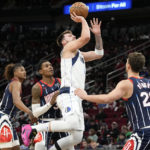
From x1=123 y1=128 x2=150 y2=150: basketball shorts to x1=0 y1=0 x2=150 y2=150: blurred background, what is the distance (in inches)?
241

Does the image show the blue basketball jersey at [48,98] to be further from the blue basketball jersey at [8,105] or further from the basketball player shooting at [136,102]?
the basketball player shooting at [136,102]

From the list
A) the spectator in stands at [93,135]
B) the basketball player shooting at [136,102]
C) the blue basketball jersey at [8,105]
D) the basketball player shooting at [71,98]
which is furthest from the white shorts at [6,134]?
the spectator in stands at [93,135]

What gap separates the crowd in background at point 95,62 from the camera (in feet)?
39.1

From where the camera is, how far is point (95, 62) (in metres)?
17.4

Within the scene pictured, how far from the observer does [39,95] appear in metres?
7.07

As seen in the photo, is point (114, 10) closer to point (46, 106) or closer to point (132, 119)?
point (46, 106)

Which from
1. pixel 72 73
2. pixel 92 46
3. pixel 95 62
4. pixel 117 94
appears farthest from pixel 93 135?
pixel 117 94

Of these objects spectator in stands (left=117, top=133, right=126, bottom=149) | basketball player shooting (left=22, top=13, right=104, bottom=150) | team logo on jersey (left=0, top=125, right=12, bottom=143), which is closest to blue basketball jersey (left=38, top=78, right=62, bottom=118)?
team logo on jersey (left=0, top=125, right=12, bottom=143)

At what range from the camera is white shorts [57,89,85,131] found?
5617 millimetres

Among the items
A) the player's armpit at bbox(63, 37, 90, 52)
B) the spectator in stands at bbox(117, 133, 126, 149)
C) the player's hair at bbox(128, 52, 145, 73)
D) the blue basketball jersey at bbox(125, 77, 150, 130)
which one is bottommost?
the spectator in stands at bbox(117, 133, 126, 149)

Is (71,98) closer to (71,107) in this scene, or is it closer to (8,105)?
(71,107)

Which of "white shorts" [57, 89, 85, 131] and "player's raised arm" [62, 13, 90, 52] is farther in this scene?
"player's raised arm" [62, 13, 90, 52]

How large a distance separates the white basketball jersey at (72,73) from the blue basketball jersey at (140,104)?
1.31 metres

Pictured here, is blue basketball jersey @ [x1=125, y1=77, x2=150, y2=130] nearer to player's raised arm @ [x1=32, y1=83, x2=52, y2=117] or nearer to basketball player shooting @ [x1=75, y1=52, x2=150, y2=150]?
basketball player shooting @ [x1=75, y1=52, x2=150, y2=150]
